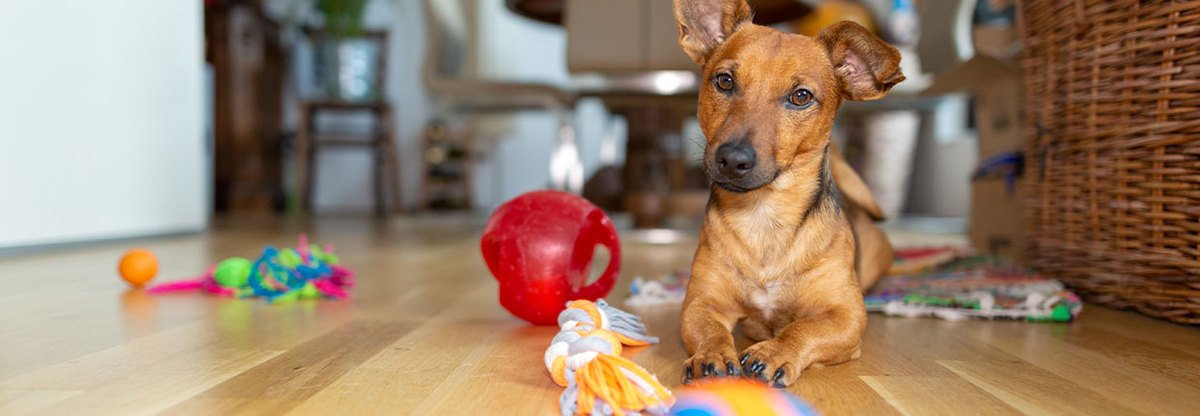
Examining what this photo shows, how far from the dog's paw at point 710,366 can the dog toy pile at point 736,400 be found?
1 cm

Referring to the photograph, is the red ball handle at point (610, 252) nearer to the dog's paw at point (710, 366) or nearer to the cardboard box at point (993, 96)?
the dog's paw at point (710, 366)

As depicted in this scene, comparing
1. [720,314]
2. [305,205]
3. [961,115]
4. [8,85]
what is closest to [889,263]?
[720,314]

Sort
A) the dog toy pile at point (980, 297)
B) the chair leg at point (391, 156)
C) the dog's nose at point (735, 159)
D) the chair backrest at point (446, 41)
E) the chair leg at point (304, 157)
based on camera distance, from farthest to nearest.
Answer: the chair leg at point (391, 156)
the chair leg at point (304, 157)
the chair backrest at point (446, 41)
the dog toy pile at point (980, 297)
the dog's nose at point (735, 159)

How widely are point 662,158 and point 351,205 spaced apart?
4929mm

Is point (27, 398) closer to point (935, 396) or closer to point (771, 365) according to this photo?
point (771, 365)

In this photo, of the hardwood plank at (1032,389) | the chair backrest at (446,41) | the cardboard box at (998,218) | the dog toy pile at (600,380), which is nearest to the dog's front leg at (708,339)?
the dog toy pile at (600,380)

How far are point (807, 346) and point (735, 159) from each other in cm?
30

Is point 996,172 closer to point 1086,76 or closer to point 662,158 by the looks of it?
point 1086,76

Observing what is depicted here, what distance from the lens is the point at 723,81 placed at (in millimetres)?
1407

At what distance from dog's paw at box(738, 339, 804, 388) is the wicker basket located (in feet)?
3.37

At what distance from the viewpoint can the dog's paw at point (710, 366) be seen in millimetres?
1139

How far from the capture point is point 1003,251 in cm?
303

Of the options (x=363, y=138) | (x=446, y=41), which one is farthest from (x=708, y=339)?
(x=363, y=138)

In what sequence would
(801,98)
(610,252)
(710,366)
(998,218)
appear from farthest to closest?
(998,218) → (610,252) → (801,98) → (710,366)
